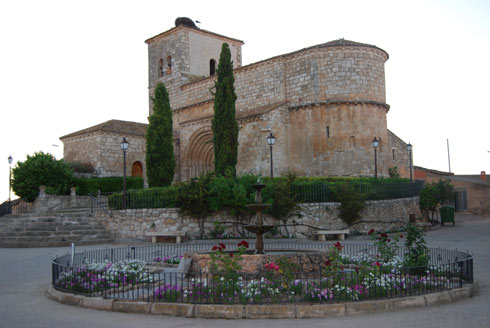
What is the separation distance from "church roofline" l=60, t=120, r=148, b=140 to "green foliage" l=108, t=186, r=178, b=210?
11323 mm

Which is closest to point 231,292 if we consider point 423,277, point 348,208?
point 423,277

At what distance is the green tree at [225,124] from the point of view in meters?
22.0

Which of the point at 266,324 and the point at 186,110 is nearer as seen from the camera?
the point at 266,324

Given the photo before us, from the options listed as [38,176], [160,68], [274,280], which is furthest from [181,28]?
[274,280]

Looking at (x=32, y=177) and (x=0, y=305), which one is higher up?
(x=32, y=177)

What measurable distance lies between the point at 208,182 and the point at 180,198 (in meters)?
1.25

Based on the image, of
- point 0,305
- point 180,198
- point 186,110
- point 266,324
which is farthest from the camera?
point 186,110

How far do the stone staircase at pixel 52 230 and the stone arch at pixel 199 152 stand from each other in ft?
31.2

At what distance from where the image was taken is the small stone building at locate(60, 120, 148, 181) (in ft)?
98.9

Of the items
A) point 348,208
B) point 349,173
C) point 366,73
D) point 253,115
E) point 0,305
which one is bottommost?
point 0,305

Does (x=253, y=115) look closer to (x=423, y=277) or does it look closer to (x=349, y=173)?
(x=349, y=173)

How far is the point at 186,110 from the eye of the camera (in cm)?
3228

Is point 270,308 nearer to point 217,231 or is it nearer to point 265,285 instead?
point 265,285

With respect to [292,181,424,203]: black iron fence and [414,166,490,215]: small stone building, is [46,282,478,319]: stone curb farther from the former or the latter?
[414,166,490,215]: small stone building
